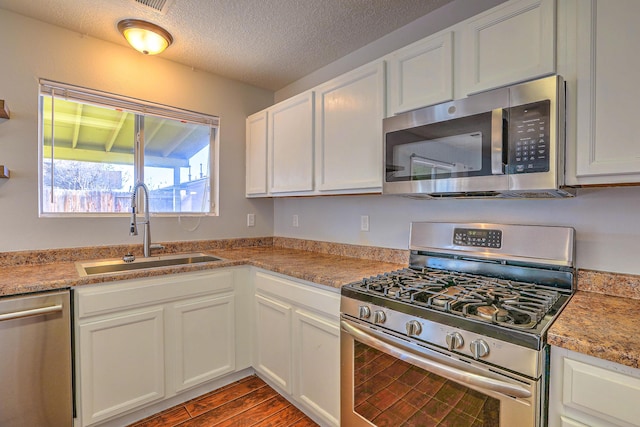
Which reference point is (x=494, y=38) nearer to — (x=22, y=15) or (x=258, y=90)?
(x=258, y=90)

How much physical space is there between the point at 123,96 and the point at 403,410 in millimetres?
2567

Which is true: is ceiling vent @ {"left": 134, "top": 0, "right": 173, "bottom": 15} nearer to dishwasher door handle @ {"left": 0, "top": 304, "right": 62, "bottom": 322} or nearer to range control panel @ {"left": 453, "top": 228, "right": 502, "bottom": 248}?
dishwasher door handle @ {"left": 0, "top": 304, "right": 62, "bottom": 322}

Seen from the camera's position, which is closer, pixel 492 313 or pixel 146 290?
pixel 492 313

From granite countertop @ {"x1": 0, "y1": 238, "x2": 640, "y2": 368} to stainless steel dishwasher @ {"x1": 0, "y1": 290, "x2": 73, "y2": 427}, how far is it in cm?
A: 9

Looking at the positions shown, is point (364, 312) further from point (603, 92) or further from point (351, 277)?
point (603, 92)

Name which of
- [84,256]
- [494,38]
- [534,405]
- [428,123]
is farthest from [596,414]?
[84,256]

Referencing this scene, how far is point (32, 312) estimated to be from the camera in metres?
1.41

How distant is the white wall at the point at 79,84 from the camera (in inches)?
72.2

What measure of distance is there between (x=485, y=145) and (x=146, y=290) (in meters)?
1.87

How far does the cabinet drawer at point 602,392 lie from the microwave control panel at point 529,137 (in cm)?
65

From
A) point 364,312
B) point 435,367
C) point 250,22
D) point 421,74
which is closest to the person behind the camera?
point 435,367

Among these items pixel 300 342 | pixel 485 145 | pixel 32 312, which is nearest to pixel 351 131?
pixel 485 145

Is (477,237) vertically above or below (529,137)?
below

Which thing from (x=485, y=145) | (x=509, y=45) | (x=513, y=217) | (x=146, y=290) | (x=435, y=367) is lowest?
(x=435, y=367)
